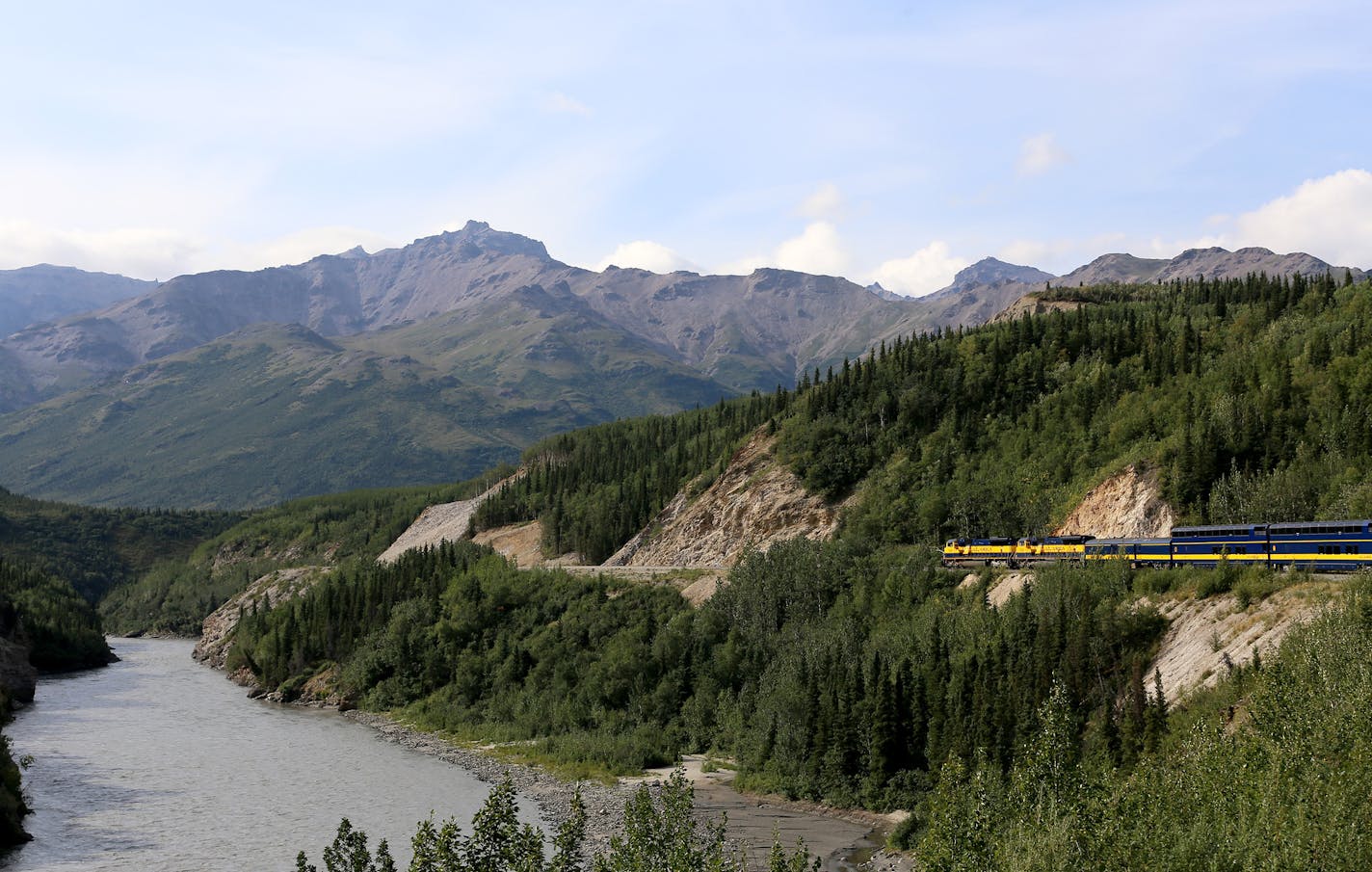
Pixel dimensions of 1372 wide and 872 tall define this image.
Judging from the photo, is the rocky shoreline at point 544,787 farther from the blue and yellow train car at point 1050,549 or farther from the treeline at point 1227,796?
A: the blue and yellow train car at point 1050,549

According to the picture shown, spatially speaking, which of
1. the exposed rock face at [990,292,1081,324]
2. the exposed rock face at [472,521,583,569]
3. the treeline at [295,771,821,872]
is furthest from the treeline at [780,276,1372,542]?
the treeline at [295,771,821,872]

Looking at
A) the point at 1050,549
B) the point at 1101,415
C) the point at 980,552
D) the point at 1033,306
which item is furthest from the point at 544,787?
the point at 1033,306

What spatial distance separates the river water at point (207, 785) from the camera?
219 ft

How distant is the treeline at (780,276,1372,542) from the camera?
92.1 m

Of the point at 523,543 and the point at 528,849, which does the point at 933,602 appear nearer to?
the point at 528,849

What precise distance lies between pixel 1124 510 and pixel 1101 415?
1995 cm

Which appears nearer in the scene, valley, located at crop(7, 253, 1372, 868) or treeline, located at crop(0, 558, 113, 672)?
valley, located at crop(7, 253, 1372, 868)

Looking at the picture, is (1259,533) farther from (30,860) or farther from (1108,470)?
(30,860)

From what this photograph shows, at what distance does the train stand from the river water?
42372 mm

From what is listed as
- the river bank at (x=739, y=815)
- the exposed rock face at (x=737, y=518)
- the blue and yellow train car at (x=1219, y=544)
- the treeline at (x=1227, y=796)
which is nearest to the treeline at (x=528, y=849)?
the treeline at (x=1227, y=796)

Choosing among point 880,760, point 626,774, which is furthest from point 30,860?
point 880,760

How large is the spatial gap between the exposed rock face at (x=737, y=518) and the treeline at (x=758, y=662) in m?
18.3

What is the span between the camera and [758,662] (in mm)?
96625

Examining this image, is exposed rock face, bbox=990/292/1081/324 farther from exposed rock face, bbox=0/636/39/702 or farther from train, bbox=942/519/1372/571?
exposed rock face, bbox=0/636/39/702
